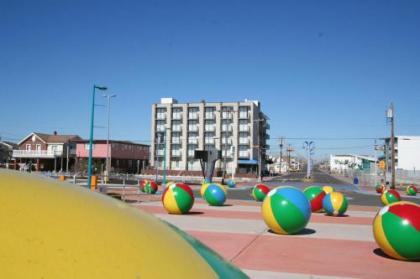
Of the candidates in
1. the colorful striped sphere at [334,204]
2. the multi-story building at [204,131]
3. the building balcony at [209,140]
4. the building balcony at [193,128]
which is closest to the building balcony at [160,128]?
the multi-story building at [204,131]

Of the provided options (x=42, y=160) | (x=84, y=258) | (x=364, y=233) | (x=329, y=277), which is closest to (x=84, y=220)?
(x=84, y=258)

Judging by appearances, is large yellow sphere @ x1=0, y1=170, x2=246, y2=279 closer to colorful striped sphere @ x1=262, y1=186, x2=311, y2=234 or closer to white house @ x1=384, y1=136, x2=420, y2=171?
colorful striped sphere @ x1=262, y1=186, x2=311, y2=234

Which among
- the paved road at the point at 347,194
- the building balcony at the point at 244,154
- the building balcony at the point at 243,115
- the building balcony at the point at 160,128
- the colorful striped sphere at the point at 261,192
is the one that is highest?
the building balcony at the point at 243,115

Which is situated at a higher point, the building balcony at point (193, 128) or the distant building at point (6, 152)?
the building balcony at point (193, 128)

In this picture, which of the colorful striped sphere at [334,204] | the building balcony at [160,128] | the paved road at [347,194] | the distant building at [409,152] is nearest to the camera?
the colorful striped sphere at [334,204]

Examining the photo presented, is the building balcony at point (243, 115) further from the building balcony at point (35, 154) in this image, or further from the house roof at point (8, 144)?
the house roof at point (8, 144)

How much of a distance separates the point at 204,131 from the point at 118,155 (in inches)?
778

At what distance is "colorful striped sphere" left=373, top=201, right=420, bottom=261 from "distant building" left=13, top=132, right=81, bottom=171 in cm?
8318

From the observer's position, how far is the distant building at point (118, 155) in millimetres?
88812

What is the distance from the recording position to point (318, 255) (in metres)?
8.52

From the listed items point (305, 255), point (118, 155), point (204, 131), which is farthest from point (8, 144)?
point (305, 255)

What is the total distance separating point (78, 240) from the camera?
1258 mm

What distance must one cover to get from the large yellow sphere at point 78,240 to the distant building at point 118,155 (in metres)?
79.6

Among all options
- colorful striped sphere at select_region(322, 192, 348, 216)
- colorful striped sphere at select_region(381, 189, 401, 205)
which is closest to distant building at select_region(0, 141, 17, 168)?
colorful striped sphere at select_region(381, 189, 401, 205)
